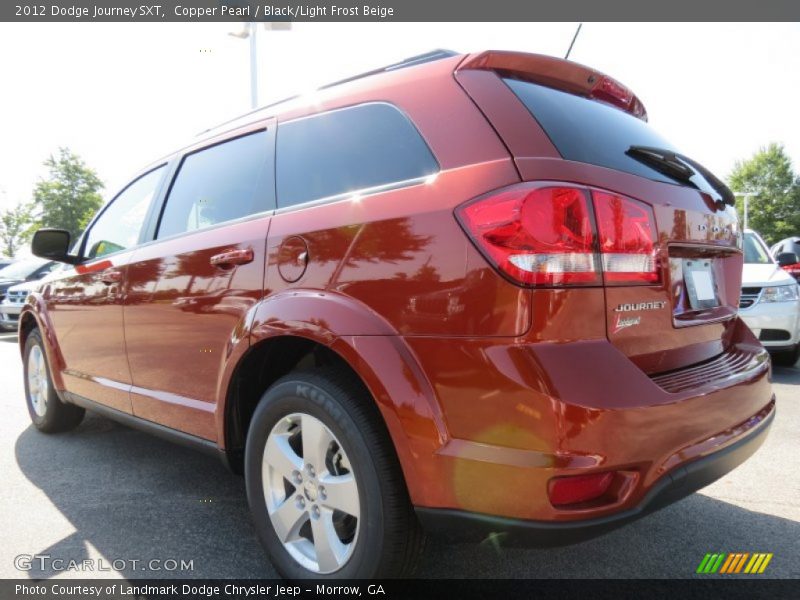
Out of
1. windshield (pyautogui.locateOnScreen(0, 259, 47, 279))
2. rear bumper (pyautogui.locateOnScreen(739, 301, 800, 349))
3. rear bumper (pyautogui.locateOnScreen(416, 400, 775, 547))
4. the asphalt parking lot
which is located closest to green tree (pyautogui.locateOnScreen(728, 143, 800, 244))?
rear bumper (pyautogui.locateOnScreen(739, 301, 800, 349))

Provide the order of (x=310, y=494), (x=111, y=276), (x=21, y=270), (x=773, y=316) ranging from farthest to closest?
(x=21, y=270)
(x=773, y=316)
(x=111, y=276)
(x=310, y=494)

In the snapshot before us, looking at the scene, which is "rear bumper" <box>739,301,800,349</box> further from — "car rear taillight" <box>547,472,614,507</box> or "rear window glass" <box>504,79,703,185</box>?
"car rear taillight" <box>547,472,614,507</box>

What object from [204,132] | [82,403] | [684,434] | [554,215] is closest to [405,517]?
[684,434]

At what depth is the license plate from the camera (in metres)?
1.91

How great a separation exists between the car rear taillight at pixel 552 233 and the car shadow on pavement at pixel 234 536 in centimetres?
104

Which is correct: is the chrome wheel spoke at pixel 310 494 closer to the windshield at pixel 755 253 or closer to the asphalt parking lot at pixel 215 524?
the asphalt parking lot at pixel 215 524

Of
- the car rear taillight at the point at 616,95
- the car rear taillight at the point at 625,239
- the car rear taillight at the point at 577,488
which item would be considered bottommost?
the car rear taillight at the point at 577,488

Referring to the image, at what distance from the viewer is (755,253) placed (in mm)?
6707

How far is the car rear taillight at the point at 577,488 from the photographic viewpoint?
4.84ft

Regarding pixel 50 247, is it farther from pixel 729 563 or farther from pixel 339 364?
pixel 729 563

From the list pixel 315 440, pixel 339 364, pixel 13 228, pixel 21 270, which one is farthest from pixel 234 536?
pixel 13 228

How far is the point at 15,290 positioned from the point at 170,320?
10.7 meters

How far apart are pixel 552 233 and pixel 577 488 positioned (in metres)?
0.67

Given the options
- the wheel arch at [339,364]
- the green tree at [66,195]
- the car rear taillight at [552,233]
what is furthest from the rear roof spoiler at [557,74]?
the green tree at [66,195]
